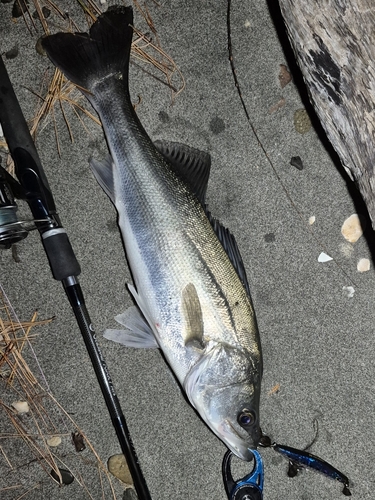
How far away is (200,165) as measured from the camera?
2.00 meters

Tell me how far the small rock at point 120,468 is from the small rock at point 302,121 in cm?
157

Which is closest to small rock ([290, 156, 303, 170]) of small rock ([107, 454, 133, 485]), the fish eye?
the fish eye

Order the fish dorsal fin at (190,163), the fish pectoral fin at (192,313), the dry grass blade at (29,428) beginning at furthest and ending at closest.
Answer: the dry grass blade at (29,428), the fish dorsal fin at (190,163), the fish pectoral fin at (192,313)

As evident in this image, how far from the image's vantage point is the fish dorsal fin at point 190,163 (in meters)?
1.96

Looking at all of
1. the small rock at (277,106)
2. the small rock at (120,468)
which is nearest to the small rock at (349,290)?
the small rock at (277,106)

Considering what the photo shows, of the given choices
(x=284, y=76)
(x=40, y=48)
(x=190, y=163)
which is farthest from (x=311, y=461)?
(x=40, y=48)

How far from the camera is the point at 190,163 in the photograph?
1.99 m

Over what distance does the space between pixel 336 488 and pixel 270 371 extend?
0.56m

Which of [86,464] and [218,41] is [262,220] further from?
[86,464]

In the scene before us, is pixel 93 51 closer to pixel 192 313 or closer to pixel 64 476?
pixel 192 313

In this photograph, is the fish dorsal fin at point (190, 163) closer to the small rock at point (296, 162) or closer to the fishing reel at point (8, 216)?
the small rock at point (296, 162)

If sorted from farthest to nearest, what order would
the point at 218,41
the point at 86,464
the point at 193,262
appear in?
the point at 218,41, the point at 86,464, the point at 193,262

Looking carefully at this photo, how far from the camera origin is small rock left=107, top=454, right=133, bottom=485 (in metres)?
2.11

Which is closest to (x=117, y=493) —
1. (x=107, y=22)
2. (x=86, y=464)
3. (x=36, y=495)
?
(x=86, y=464)
